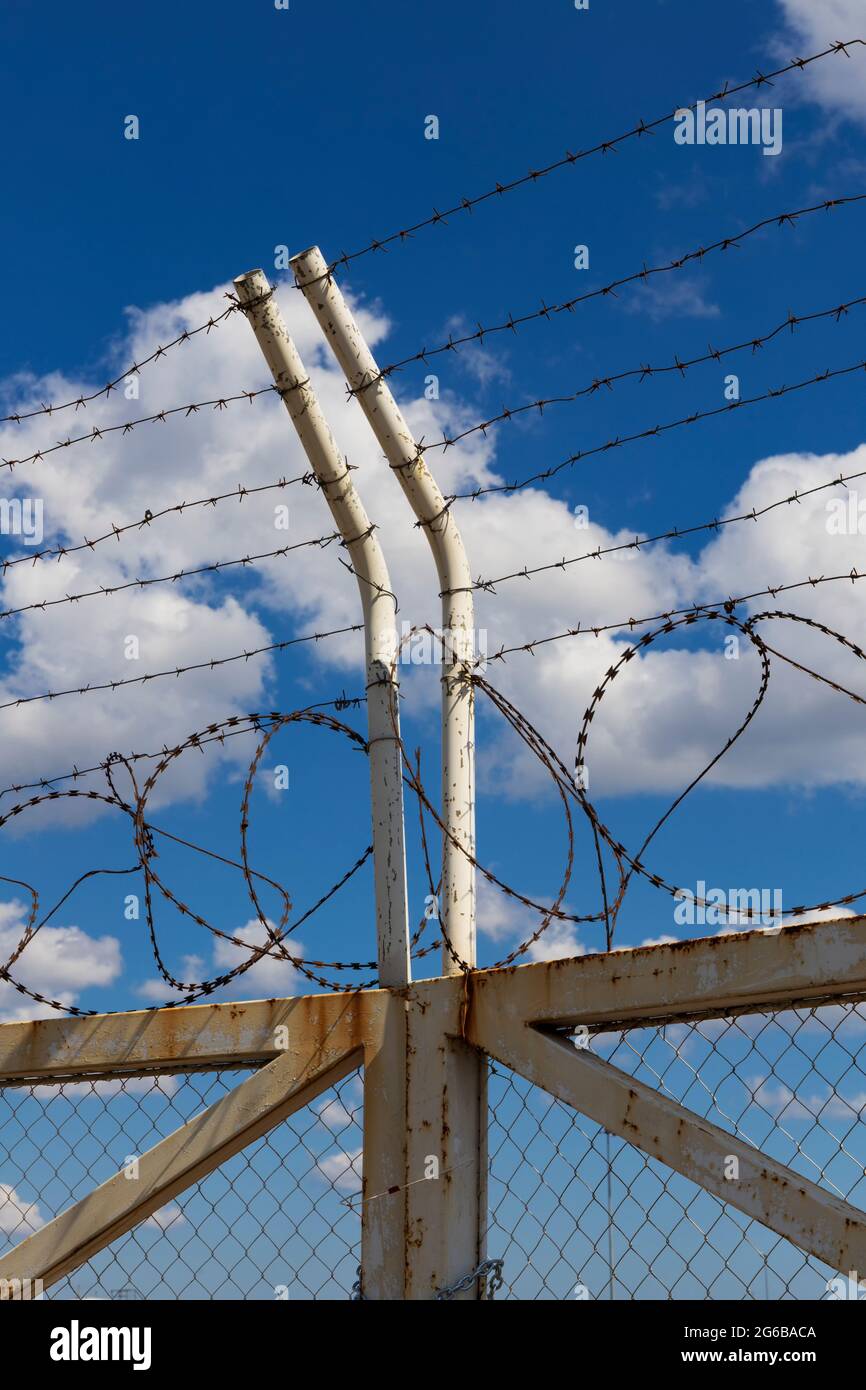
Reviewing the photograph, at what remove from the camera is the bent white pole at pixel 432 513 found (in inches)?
209

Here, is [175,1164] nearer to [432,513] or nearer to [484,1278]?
[484,1278]

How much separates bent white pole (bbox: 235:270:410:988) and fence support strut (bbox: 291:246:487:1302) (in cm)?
16

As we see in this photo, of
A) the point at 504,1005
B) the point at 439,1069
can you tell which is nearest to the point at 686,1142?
the point at 504,1005

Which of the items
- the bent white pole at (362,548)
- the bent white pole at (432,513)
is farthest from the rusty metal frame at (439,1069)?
the bent white pole at (432,513)

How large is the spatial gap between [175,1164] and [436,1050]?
1.05 meters

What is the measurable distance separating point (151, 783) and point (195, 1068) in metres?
1.02

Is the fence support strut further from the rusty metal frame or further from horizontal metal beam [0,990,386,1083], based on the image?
horizontal metal beam [0,990,386,1083]

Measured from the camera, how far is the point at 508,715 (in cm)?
526

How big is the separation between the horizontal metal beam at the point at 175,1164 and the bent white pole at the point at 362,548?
71 centimetres

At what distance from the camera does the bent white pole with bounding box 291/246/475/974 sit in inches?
209

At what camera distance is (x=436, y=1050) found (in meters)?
4.93
